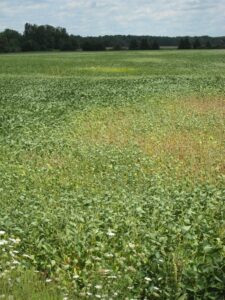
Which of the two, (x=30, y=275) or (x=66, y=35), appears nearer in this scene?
(x=30, y=275)

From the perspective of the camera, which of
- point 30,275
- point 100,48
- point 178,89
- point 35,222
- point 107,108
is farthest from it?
point 100,48

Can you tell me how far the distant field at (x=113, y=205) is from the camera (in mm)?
5496

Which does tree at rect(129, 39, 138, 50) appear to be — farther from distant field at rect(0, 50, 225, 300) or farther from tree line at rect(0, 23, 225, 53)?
distant field at rect(0, 50, 225, 300)

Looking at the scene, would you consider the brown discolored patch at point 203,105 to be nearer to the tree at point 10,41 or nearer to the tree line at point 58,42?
the tree at point 10,41

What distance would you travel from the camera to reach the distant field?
5496 millimetres

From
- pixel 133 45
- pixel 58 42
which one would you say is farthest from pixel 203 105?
pixel 58 42

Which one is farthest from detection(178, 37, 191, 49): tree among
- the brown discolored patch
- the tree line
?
the brown discolored patch

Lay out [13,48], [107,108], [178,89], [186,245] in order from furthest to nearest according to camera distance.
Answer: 1. [13,48]
2. [178,89]
3. [107,108]
4. [186,245]

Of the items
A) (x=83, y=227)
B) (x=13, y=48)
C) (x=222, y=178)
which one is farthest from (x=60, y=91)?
(x=13, y=48)

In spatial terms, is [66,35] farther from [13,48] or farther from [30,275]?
[30,275]

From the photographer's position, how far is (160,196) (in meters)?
9.30

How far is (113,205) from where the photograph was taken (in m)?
8.52

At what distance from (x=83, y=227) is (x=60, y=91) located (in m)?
25.3

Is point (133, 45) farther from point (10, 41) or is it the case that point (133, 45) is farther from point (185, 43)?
point (10, 41)
